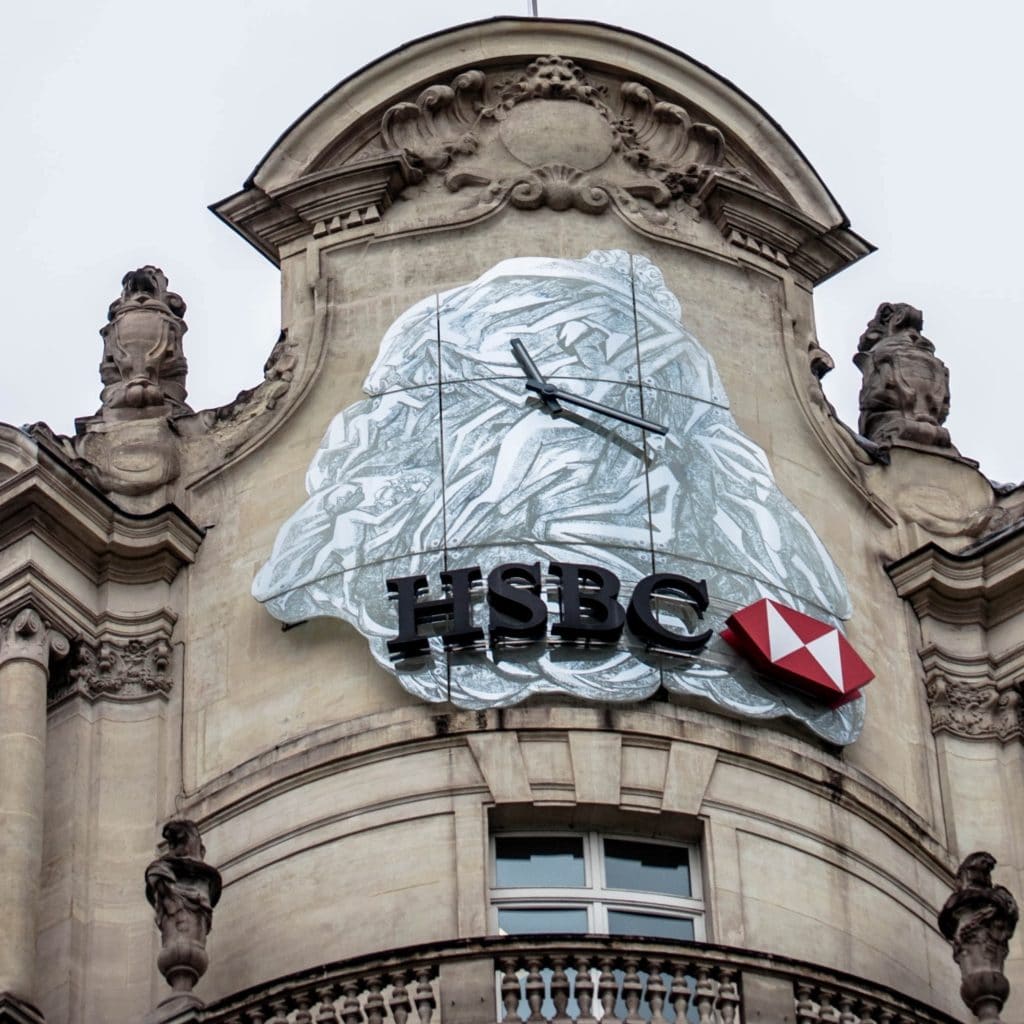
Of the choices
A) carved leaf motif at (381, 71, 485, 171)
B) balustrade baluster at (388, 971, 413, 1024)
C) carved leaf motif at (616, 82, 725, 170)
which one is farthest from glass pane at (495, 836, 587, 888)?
carved leaf motif at (616, 82, 725, 170)

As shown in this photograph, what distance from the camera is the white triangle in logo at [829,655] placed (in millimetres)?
28984

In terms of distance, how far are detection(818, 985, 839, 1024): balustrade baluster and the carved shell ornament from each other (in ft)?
26.1

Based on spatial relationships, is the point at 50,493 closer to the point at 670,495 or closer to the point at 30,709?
the point at 30,709

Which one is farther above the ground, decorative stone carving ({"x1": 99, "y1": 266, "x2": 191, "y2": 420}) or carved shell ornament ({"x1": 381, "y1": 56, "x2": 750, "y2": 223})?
carved shell ornament ({"x1": 381, "y1": 56, "x2": 750, "y2": 223})

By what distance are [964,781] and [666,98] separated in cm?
639

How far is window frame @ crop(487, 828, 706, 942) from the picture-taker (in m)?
27.5

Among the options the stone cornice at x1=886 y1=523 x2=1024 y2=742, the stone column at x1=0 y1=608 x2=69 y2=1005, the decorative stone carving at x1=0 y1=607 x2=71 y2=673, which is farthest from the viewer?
the stone cornice at x1=886 y1=523 x2=1024 y2=742

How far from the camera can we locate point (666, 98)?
107 ft

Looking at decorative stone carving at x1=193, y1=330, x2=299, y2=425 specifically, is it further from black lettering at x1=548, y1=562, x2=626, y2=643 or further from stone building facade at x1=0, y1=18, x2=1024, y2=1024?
black lettering at x1=548, y1=562, x2=626, y2=643

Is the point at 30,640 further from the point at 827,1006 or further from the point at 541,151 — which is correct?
the point at 827,1006

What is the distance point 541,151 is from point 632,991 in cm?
870

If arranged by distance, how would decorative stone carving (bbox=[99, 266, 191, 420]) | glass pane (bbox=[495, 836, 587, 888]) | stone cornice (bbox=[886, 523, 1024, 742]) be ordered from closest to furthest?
glass pane (bbox=[495, 836, 587, 888]) → stone cornice (bbox=[886, 523, 1024, 742]) → decorative stone carving (bbox=[99, 266, 191, 420])

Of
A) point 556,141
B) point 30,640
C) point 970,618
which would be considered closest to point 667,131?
point 556,141

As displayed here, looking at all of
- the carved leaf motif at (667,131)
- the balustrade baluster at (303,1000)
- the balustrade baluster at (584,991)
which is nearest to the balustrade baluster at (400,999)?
the balustrade baluster at (303,1000)
